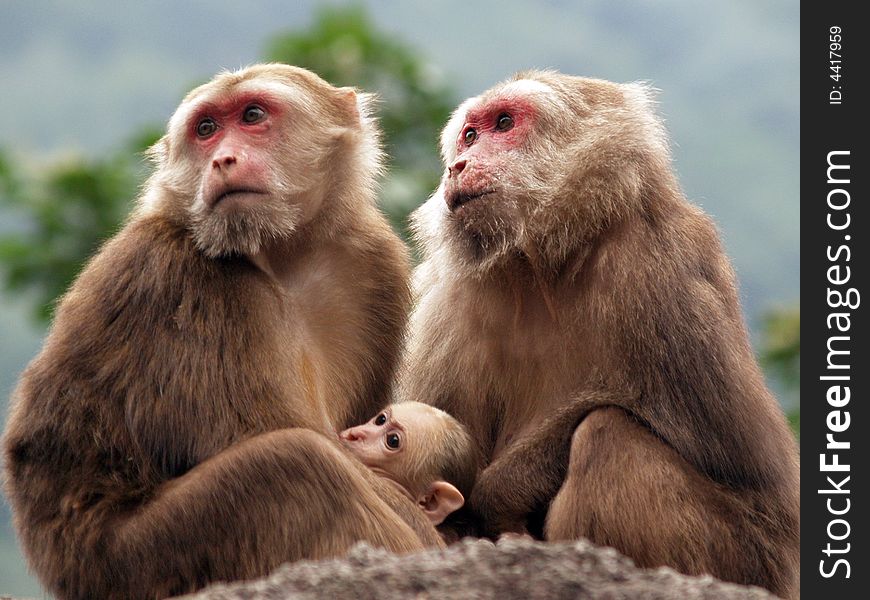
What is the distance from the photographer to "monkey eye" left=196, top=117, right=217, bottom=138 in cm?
652

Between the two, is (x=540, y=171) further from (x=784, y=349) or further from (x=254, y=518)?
(x=784, y=349)

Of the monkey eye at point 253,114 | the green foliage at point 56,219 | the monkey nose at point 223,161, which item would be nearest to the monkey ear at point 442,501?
the monkey nose at point 223,161

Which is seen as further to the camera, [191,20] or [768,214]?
[191,20]

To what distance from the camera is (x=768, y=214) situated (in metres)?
42.5

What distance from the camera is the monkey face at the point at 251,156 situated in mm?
6207

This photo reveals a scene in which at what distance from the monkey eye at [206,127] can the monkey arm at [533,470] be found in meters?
2.10

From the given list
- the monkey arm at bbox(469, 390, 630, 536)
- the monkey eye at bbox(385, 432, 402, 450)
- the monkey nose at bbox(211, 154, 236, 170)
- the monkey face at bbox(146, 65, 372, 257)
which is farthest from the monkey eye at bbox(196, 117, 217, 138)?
the monkey arm at bbox(469, 390, 630, 536)

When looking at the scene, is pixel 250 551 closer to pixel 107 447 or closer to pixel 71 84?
pixel 107 447

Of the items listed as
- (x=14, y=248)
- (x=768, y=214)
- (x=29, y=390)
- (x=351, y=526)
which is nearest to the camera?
(x=351, y=526)

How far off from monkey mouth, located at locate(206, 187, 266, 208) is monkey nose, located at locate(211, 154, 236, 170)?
4.6 inches

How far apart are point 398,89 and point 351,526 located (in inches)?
435

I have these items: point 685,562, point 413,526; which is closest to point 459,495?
point 413,526

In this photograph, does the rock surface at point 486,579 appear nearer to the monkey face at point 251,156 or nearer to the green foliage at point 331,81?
the monkey face at point 251,156

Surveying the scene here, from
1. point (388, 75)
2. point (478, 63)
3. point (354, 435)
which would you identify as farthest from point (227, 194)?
point (478, 63)
